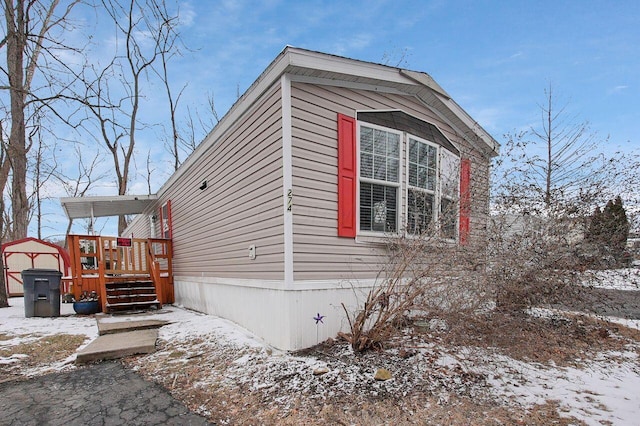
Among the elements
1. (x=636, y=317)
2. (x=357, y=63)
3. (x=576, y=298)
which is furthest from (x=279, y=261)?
(x=636, y=317)

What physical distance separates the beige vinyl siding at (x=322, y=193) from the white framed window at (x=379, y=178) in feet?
1.10

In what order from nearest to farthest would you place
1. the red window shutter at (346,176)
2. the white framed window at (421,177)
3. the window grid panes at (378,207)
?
1. the red window shutter at (346,176)
2. the window grid panes at (378,207)
3. the white framed window at (421,177)

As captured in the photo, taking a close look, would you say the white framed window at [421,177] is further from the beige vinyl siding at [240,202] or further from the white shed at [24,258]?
the white shed at [24,258]

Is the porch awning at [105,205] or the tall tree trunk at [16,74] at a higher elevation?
the tall tree trunk at [16,74]

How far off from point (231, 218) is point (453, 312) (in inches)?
145

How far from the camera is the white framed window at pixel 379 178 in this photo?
4863mm

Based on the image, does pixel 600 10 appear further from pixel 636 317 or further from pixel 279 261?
pixel 279 261

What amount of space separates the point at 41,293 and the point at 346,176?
701 centimetres

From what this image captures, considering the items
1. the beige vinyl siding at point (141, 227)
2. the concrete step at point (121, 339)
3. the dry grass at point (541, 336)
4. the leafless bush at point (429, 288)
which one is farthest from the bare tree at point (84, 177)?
the dry grass at point (541, 336)

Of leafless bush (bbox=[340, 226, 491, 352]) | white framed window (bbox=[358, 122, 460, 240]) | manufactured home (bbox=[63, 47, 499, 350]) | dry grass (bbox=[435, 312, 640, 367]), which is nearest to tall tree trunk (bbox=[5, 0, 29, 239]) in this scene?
manufactured home (bbox=[63, 47, 499, 350])

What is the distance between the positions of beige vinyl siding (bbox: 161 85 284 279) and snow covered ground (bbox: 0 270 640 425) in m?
0.99

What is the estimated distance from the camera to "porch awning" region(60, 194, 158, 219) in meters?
8.91

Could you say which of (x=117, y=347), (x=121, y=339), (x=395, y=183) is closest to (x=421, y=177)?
(x=395, y=183)

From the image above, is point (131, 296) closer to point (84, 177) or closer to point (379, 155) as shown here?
point (379, 155)
